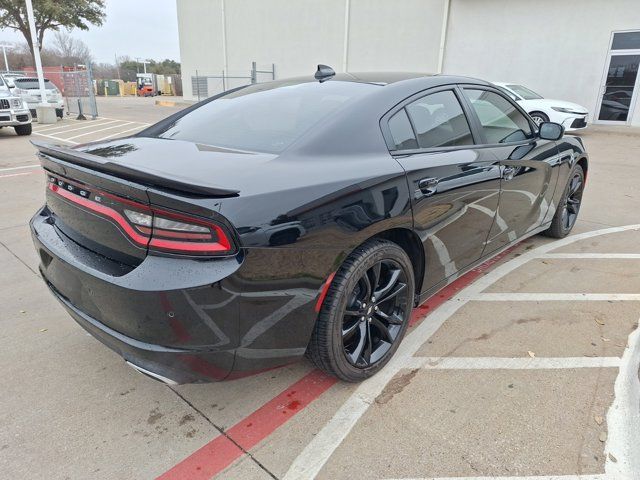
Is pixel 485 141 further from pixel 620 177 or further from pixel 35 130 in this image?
pixel 35 130

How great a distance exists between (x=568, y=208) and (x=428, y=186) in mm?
2988

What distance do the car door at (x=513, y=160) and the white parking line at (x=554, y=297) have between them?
0.37 meters

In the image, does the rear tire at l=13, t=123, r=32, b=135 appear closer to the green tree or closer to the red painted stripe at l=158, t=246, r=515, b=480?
the red painted stripe at l=158, t=246, r=515, b=480

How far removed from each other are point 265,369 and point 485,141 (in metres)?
2.16

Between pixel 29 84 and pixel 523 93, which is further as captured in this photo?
pixel 29 84

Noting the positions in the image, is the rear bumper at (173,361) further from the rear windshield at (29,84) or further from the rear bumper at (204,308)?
the rear windshield at (29,84)

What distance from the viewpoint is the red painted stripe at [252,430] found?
2.01 metres

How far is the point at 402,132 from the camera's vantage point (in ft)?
8.75

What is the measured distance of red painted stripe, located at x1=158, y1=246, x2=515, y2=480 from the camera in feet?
6.61

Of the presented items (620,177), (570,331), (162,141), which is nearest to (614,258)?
(570,331)

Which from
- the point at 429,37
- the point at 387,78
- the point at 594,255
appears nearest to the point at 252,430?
the point at 387,78

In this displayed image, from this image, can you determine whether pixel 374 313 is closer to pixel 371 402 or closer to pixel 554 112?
pixel 371 402

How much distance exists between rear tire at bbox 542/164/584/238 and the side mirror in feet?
2.54

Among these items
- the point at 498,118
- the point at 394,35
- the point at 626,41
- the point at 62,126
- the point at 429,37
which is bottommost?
the point at 62,126
